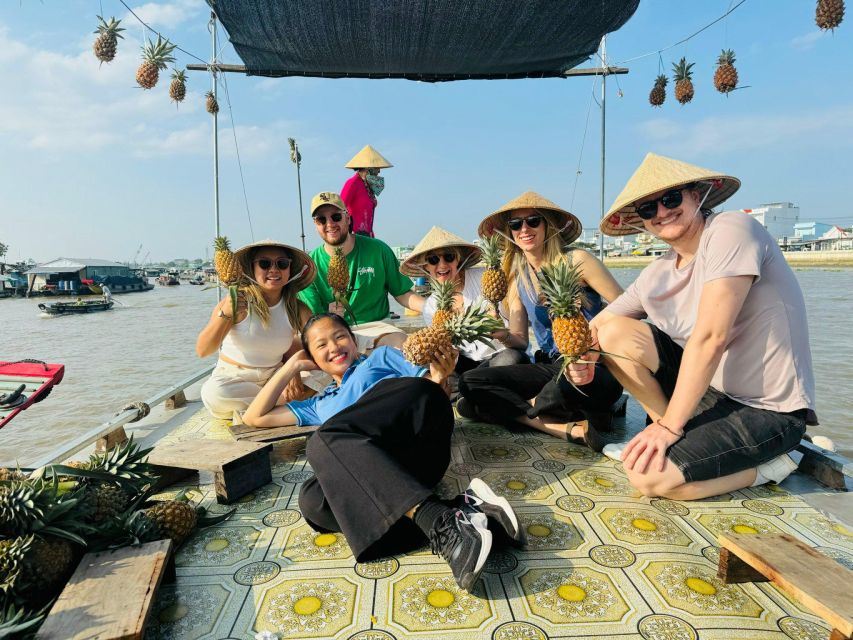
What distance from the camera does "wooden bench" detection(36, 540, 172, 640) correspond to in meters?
1.50

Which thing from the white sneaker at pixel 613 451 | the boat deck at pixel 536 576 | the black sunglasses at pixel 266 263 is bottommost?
the boat deck at pixel 536 576

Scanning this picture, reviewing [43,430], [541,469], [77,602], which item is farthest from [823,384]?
[43,430]

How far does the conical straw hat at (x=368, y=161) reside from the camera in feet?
24.6

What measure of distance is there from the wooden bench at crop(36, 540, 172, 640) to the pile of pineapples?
2.7 inches

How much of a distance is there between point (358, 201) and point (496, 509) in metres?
6.32

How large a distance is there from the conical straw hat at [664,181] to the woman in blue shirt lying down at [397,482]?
4.83 ft

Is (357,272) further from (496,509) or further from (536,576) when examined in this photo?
(536,576)

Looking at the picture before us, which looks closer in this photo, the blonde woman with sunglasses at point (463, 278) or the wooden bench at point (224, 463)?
the wooden bench at point (224, 463)

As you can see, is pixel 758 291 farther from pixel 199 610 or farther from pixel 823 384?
pixel 823 384

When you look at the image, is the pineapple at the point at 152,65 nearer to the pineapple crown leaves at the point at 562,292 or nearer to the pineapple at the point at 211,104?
the pineapple at the point at 211,104

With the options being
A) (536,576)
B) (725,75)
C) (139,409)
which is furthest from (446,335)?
(725,75)

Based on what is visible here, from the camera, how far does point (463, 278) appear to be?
15.2ft

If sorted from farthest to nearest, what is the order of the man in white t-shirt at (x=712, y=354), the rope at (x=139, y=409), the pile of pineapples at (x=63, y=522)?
the rope at (x=139, y=409) < the man in white t-shirt at (x=712, y=354) < the pile of pineapples at (x=63, y=522)

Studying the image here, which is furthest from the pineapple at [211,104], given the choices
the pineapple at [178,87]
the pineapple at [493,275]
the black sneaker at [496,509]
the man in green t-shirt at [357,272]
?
the black sneaker at [496,509]
